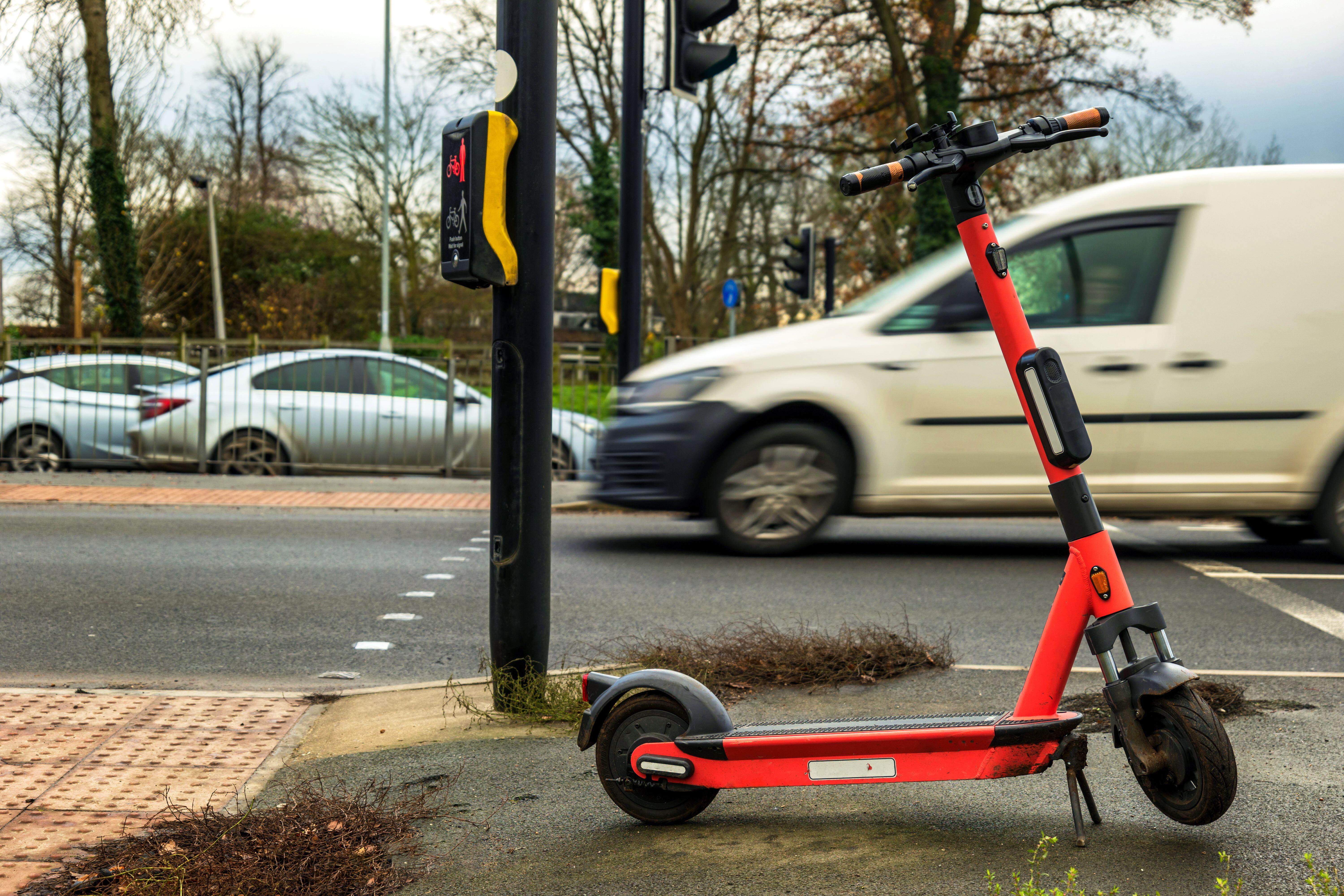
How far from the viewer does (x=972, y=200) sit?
296 cm

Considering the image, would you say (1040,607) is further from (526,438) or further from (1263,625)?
(526,438)

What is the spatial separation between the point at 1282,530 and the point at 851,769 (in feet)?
23.8

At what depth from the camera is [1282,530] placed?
29.3 ft

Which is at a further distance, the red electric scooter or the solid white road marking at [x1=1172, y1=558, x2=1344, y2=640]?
the solid white road marking at [x1=1172, y1=558, x2=1344, y2=640]

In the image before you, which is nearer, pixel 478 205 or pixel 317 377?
pixel 478 205

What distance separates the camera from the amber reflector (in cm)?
283

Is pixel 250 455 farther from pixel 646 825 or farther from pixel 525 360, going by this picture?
pixel 646 825

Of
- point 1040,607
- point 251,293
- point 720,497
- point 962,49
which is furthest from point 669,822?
point 251,293

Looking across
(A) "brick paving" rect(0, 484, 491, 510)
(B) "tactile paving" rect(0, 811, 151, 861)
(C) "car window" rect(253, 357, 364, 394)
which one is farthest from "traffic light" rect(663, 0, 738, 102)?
(B) "tactile paving" rect(0, 811, 151, 861)

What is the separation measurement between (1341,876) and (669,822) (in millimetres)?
1514

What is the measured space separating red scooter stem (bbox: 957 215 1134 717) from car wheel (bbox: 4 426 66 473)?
40.4 feet

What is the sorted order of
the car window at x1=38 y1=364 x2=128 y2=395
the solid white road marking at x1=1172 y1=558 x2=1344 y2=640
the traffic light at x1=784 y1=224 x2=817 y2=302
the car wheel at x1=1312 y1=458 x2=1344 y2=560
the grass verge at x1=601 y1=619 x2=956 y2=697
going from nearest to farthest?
the grass verge at x1=601 y1=619 x2=956 y2=697 → the solid white road marking at x1=1172 y1=558 x2=1344 y2=640 → the car wheel at x1=1312 y1=458 x2=1344 y2=560 → the car window at x1=38 y1=364 x2=128 y2=395 → the traffic light at x1=784 y1=224 x2=817 y2=302

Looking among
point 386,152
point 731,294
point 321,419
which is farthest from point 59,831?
point 386,152

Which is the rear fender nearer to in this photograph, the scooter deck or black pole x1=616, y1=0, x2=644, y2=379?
the scooter deck
